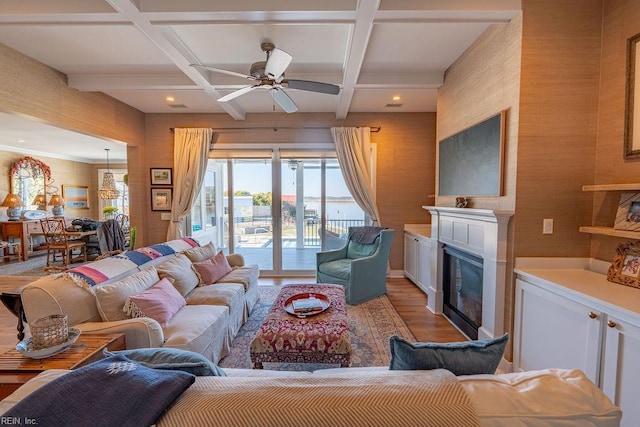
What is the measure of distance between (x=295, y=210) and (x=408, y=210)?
6.49 ft

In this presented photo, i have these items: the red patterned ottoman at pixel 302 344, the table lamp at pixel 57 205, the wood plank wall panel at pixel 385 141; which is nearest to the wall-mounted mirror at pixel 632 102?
the red patterned ottoman at pixel 302 344

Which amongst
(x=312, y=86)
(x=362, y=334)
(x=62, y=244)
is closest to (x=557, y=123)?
(x=312, y=86)

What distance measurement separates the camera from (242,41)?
2.69 meters

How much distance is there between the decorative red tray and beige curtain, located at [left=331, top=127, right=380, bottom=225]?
2.28 metres

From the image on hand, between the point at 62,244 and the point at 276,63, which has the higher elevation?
the point at 276,63

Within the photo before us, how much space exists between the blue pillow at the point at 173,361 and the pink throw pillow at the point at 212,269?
204cm

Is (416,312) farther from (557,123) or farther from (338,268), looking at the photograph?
(557,123)

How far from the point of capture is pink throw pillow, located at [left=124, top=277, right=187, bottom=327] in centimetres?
199

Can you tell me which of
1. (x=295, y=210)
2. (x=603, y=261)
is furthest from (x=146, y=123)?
(x=603, y=261)

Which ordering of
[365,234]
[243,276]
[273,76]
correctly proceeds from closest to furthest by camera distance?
1. [273,76]
2. [243,276]
3. [365,234]

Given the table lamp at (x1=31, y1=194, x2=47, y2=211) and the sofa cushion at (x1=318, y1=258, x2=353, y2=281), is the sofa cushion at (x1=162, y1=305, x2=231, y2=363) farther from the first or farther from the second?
the table lamp at (x1=31, y1=194, x2=47, y2=211)

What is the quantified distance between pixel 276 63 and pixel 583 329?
2862mm

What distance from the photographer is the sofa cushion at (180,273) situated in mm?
2631

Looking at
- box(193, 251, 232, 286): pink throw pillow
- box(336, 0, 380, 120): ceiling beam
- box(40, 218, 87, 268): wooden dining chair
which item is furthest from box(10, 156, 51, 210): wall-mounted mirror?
box(336, 0, 380, 120): ceiling beam
